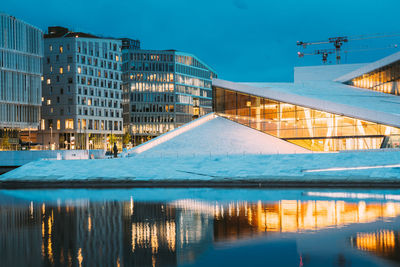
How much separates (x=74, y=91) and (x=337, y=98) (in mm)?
62010

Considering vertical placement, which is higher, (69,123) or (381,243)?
(69,123)

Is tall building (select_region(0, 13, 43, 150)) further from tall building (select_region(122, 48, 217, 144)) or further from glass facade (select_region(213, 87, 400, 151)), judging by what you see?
tall building (select_region(122, 48, 217, 144))

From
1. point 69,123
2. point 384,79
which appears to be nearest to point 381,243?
point 384,79

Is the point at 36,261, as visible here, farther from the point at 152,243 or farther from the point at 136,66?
the point at 136,66

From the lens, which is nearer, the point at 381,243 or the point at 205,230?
the point at 381,243

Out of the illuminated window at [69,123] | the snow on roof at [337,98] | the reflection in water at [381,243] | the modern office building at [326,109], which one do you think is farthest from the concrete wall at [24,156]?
the reflection in water at [381,243]

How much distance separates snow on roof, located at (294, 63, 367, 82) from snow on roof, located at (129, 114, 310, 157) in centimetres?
2138

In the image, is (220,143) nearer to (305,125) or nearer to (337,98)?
(305,125)

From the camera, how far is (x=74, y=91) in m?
99.1

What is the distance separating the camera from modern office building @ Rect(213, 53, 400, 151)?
1692 inches

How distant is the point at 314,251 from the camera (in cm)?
1402

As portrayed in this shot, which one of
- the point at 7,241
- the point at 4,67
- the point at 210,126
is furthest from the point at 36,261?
the point at 4,67

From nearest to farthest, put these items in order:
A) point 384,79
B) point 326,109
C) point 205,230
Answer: point 205,230 < point 326,109 < point 384,79

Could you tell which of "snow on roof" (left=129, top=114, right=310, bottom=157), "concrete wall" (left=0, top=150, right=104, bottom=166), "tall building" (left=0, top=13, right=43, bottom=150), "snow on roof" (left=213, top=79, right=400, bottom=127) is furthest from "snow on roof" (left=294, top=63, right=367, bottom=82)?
"tall building" (left=0, top=13, right=43, bottom=150)
